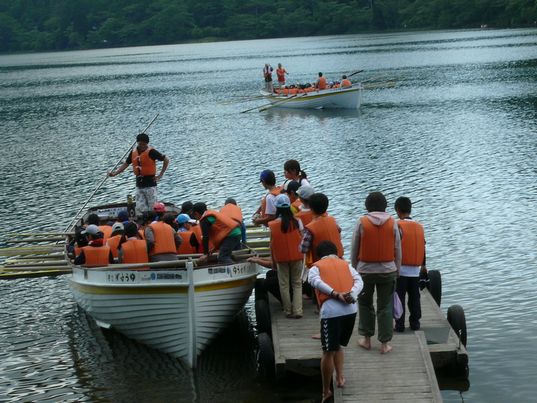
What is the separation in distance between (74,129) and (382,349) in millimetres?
45485

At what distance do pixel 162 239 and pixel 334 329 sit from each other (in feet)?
18.4

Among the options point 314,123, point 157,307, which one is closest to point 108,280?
point 157,307

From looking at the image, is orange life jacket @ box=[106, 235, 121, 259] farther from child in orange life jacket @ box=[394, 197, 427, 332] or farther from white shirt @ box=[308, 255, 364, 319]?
white shirt @ box=[308, 255, 364, 319]

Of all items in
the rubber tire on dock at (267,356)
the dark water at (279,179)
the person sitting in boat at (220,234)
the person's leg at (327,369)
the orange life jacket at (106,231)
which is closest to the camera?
the person's leg at (327,369)

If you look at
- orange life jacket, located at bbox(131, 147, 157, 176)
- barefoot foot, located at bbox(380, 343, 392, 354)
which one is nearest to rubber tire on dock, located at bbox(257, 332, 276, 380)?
barefoot foot, located at bbox(380, 343, 392, 354)

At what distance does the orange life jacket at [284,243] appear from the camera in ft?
50.5

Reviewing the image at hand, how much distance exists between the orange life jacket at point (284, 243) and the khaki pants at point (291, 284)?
221mm

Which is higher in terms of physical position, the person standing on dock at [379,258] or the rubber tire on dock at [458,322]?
the person standing on dock at [379,258]

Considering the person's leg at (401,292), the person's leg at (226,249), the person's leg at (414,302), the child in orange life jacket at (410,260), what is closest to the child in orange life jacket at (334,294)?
the child in orange life jacket at (410,260)

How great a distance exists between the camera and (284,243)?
1548cm

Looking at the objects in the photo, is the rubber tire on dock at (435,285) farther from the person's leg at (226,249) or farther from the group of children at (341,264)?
the person's leg at (226,249)

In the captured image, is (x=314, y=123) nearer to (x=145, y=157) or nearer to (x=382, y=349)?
(x=145, y=157)

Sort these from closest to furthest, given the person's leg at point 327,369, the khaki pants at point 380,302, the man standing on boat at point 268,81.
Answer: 1. the person's leg at point 327,369
2. the khaki pants at point 380,302
3. the man standing on boat at point 268,81

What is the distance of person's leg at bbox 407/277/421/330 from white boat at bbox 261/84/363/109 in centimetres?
4271
